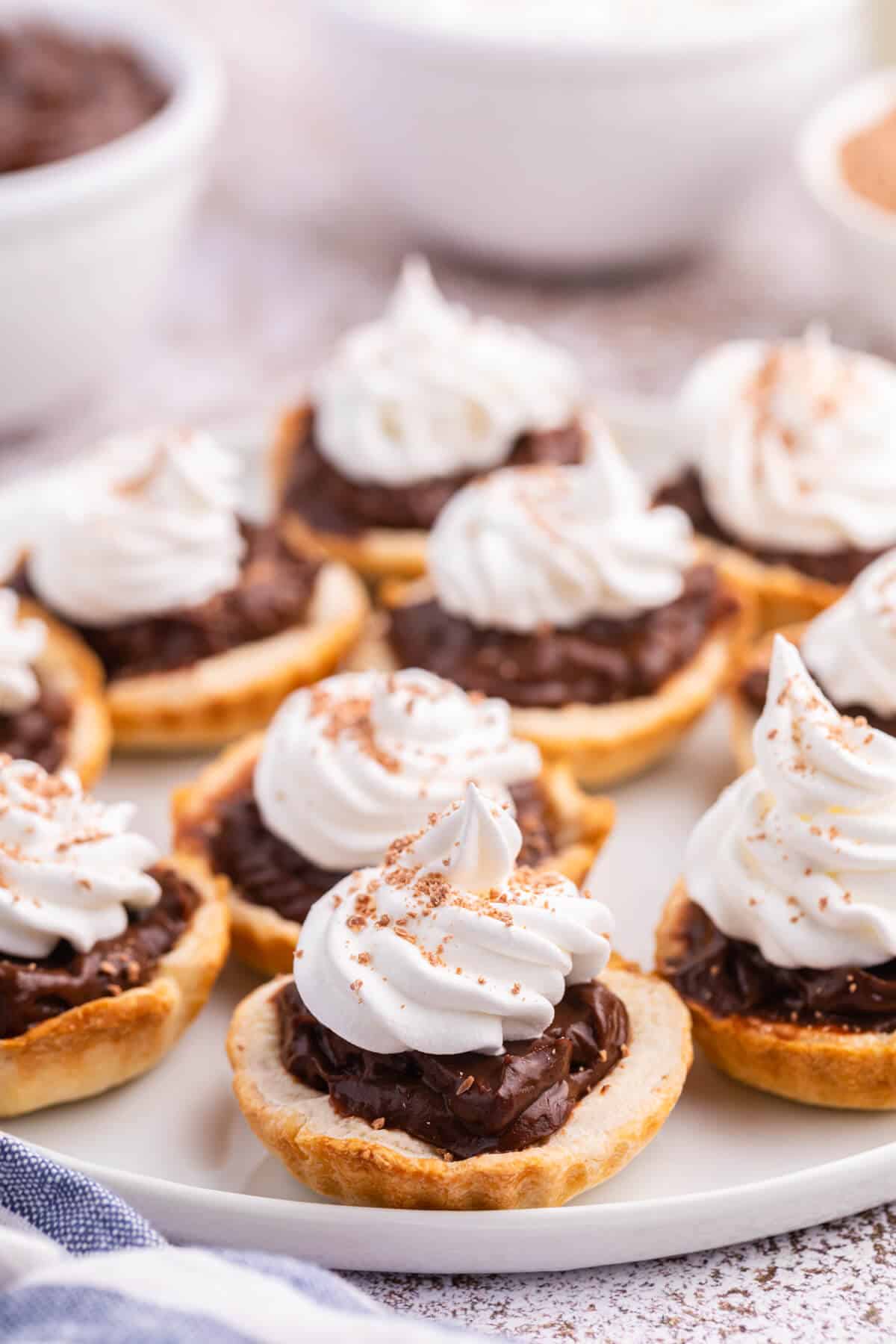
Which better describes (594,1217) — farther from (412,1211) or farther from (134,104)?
(134,104)

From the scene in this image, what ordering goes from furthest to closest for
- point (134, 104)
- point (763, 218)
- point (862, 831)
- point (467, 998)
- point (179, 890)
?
1. point (763, 218)
2. point (134, 104)
3. point (179, 890)
4. point (862, 831)
5. point (467, 998)

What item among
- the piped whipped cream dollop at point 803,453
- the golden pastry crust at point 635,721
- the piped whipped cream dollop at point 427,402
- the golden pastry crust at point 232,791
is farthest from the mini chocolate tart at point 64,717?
the piped whipped cream dollop at point 803,453

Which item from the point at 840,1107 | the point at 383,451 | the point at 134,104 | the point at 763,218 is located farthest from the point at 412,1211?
the point at 763,218

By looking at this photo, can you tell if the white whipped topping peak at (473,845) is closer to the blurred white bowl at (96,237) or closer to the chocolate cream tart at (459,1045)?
the chocolate cream tart at (459,1045)

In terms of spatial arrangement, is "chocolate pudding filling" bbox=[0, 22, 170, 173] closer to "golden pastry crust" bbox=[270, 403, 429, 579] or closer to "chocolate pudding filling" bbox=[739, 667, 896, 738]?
"golden pastry crust" bbox=[270, 403, 429, 579]

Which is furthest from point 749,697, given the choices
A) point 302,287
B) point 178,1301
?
point 302,287

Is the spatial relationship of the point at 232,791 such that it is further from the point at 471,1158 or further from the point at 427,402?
the point at 427,402
